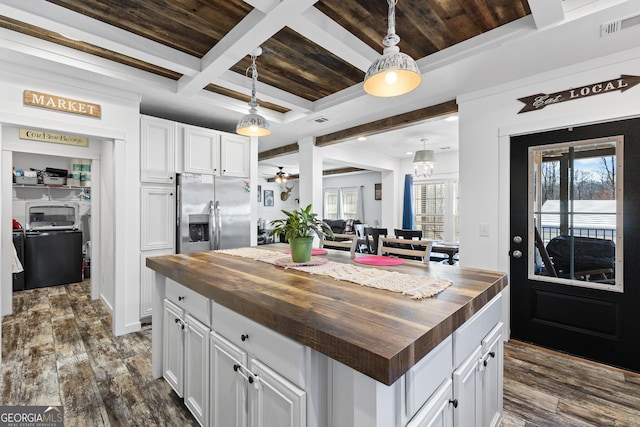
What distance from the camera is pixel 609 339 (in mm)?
2428

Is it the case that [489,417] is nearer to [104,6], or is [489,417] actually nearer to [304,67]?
[304,67]

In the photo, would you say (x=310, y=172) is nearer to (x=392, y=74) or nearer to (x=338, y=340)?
(x=392, y=74)

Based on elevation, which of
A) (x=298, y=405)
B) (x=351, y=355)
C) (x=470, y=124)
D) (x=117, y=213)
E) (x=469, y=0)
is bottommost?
(x=298, y=405)

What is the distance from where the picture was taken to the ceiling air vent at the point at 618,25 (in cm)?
192

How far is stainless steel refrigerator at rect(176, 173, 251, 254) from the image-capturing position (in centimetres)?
356

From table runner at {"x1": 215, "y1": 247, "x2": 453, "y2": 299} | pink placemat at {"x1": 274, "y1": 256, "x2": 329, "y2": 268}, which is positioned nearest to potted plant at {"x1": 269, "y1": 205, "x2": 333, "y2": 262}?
pink placemat at {"x1": 274, "y1": 256, "x2": 329, "y2": 268}

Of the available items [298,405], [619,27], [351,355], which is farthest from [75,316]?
[619,27]

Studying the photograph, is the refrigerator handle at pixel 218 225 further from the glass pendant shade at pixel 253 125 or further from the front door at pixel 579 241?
the front door at pixel 579 241

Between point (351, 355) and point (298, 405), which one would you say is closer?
point (351, 355)

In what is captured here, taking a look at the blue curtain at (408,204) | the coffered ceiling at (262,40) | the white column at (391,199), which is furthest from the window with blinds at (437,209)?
the coffered ceiling at (262,40)

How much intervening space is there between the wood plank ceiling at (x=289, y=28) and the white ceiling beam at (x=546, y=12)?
128mm

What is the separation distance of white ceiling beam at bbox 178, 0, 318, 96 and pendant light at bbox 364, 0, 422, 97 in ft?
1.92

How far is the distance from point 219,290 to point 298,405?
24.0 inches

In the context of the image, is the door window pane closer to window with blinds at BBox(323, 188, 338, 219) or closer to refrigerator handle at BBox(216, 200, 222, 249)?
refrigerator handle at BBox(216, 200, 222, 249)
